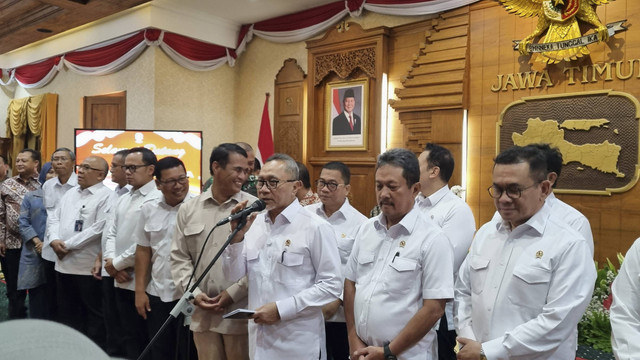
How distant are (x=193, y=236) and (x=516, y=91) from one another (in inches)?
148

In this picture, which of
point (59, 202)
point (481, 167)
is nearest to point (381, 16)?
point (481, 167)

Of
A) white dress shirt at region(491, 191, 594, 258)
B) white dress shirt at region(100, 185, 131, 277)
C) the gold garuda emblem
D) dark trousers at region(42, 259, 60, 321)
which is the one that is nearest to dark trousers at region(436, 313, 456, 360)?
white dress shirt at region(491, 191, 594, 258)

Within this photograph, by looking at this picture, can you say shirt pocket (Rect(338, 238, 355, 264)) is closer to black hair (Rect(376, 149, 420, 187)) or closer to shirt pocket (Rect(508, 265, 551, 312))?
black hair (Rect(376, 149, 420, 187))

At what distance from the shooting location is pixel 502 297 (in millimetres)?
1763

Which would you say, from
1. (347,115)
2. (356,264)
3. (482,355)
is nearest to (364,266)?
(356,264)

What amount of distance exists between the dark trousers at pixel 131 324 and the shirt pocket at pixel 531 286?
2.47 m

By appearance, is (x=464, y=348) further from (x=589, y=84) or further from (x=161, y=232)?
(x=589, y=84)

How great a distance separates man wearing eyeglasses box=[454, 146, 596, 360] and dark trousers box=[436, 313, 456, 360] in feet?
3.03

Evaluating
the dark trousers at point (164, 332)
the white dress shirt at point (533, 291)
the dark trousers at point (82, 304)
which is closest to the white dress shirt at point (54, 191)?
the dark trousers at point (82, 304)

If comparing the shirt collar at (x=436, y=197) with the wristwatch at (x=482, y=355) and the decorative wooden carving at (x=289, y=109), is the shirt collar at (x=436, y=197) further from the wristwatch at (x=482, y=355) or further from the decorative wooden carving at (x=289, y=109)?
the decorative wooden carving at (x=289, y=109)

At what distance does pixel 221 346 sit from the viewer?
237cm

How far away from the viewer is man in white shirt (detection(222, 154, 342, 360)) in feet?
6.88

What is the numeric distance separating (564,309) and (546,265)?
15 cm

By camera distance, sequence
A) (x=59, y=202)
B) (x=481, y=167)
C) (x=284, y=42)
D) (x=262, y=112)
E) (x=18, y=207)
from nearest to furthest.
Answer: (x=59, y=202) → (x=18, y=207) → (x=481, y=167) → (x=284, y=42) → (x=262, y=112)
